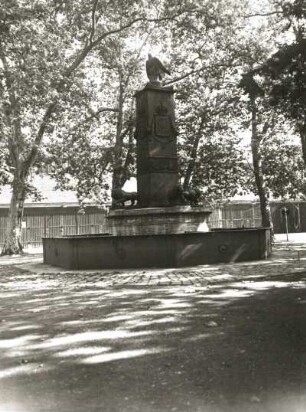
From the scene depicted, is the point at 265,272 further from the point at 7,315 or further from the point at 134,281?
the point at 7,315

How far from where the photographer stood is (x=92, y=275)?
37.9 feet

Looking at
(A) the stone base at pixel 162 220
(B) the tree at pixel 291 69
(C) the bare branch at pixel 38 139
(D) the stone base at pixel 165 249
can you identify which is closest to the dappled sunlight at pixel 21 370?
(B) the tree at pixel 291 69

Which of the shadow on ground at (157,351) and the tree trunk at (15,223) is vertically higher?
the tree trunk at (15,223)

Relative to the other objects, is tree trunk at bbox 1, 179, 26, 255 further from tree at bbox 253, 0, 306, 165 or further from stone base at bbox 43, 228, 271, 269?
tree at bbox 253, 0, 306, 165

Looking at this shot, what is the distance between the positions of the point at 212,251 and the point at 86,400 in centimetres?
913

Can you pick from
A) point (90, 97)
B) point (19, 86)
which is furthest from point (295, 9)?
point (90, 97)

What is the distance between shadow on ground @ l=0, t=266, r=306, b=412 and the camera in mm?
3646

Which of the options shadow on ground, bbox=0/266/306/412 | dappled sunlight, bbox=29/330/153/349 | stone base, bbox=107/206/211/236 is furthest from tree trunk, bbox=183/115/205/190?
dappled sunlight, bbox=29/330/153/349

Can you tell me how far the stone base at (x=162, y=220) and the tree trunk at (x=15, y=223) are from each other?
1137 cm

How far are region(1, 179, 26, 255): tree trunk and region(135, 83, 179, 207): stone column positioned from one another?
11218mm

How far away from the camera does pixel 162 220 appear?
13180 mm

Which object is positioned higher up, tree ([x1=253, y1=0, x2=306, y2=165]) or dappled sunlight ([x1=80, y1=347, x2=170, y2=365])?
tree ([x1=253, y1=0, x2=306, y2=165])

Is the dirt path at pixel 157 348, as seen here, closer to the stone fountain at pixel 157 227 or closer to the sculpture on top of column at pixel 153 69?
the stone fountain at pixel 157 227

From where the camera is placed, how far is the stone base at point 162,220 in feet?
43.2
